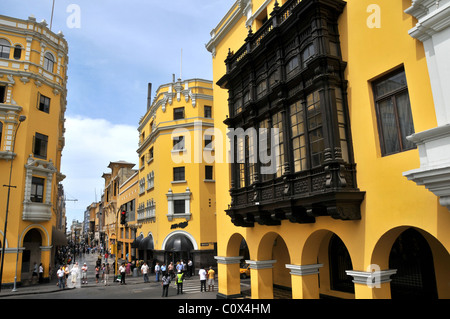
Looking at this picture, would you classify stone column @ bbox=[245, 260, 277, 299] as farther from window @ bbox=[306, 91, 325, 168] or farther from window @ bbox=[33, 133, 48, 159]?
window @ bbox=[33, 133, 48, 159]

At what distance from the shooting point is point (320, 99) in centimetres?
1086

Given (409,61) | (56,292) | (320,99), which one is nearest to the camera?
(409,61)

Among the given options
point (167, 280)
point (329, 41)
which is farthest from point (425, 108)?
point (167, 280)

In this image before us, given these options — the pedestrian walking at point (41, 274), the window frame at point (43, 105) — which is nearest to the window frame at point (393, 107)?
the pedestrian walking at point (41, 274)

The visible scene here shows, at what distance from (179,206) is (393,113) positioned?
88.5 feet

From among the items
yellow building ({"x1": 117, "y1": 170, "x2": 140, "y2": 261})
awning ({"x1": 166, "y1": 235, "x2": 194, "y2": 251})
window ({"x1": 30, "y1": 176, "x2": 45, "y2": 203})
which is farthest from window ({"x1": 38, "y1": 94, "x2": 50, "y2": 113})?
yellow building ({"x1": 117, "y1": 170, "x2": 140, "y2": 261})

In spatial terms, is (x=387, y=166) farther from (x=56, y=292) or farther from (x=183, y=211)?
(x=183, y=211)

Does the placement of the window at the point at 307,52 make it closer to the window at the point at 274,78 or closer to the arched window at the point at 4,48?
the window at the point at 274,78

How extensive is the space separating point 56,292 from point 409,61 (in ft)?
85.4

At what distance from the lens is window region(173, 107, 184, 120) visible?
3553 cm

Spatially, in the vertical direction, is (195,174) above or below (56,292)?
above

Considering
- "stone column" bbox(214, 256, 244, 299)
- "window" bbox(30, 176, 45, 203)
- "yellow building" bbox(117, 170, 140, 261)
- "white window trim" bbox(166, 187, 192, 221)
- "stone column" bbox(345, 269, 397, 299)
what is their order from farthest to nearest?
1. "yellow building" bbox(117, 170, 140, 261)
2. "white window trim" bbox(166, 187, 192, 221)
3. "window" bbox(30, 176, 45, 203)
4. "stone column" bbox(214, 256, 244, 299)
5. "stone column" bbox(345, 269, 397, 299)

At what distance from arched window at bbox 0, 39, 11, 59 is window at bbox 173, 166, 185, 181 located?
17743 millimetres

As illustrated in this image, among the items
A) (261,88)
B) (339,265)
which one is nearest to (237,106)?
(261,88)
